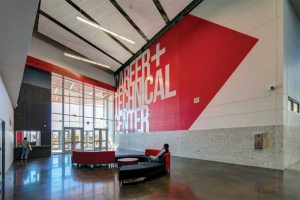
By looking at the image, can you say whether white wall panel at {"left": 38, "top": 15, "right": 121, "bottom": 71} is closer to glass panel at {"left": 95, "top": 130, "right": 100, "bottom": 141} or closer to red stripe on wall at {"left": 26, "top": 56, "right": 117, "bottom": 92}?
red stripe on wall at {"left": 26, "top": 56, "right": 117, "bottom": 92}

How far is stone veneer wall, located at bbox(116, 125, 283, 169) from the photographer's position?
25.8 ft

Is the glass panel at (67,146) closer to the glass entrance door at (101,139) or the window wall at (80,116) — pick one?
the window wall at (80,116)

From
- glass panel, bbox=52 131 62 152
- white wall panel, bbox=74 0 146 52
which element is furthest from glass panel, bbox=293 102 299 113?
glass panel, bbox=52 131 62 152

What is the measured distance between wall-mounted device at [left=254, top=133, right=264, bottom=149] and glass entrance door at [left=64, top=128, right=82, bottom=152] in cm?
1373

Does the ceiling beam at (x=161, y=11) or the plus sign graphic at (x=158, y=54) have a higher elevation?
the ceiling beam at (x=161, y=11)

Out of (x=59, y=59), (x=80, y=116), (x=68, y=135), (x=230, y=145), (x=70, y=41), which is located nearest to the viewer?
(x=230, y=145)

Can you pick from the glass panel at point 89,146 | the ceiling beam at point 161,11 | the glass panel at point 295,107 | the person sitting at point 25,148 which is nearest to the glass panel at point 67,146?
the glass panel at point 89,146

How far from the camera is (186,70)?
12.0 meters

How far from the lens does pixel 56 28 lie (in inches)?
547

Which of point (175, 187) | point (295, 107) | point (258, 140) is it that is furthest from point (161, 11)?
point (175, 187)

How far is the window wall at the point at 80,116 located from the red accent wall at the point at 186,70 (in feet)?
15.1

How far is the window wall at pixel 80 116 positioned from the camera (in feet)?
55.8

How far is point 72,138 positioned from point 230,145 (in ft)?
42.1

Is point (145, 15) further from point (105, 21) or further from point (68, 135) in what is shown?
point (68, 135)
